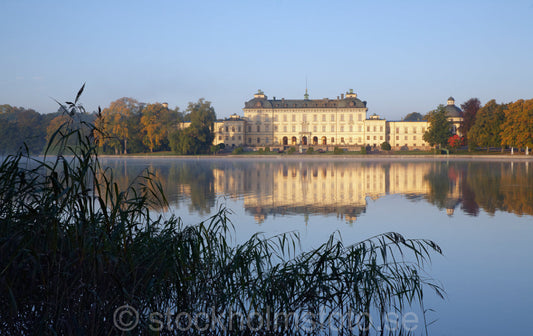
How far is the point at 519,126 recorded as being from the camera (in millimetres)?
49250

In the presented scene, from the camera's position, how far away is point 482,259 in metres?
7.39

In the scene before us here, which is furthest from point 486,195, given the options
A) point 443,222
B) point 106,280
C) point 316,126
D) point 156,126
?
point 316,126

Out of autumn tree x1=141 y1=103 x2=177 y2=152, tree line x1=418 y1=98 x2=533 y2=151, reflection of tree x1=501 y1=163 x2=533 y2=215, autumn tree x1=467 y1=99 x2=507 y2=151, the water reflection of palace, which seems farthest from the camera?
autumn tree x1=141 y1=103 x2=177 y2=152

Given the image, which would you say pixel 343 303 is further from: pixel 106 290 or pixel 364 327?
pixel 106 290

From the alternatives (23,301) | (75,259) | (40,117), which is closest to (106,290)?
(75,259)

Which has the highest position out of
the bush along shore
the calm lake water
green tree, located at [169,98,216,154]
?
green tree, located at [169,98,216,154]

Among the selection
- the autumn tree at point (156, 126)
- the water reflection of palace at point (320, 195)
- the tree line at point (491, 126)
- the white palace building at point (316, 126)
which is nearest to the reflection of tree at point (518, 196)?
the water reflection of palace at point (320, 195)

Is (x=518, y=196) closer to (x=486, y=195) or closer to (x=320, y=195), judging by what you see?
(x=486, y=195)

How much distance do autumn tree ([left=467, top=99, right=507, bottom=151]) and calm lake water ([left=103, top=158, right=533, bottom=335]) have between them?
38029mm

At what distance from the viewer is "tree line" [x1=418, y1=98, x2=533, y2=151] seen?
161 ft

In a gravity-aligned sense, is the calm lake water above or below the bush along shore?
below

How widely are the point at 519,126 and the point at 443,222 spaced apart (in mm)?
46076

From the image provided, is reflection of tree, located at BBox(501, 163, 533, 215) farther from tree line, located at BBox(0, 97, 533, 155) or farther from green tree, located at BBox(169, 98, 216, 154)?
green tree, located at BBox(169, 98, 216, 154)

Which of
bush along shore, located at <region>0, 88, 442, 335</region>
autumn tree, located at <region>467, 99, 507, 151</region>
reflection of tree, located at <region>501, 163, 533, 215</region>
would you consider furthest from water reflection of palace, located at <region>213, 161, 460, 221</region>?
autumn tree, located at <region>467, 99, 507, 151</region>
